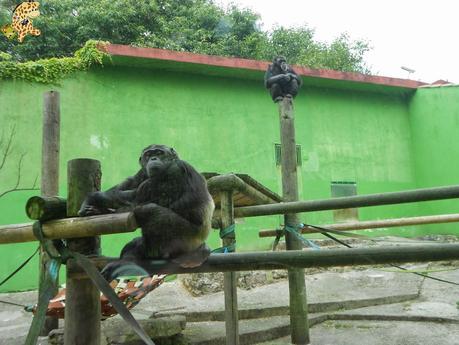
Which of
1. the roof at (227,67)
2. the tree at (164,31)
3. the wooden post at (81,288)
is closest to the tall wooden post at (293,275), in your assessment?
the wooden post at (81,288)

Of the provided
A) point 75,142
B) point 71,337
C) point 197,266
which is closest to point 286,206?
point 197,266

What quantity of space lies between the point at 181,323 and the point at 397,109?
901cm

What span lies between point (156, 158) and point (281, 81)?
88.2 inches

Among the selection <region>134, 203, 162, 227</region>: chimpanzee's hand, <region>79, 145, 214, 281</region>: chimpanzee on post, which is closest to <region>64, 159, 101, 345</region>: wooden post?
<region>79, 145, 214, 281</region>: chimpanzee on post

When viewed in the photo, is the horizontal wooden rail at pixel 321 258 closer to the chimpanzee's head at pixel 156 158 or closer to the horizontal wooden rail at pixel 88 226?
the horizontal wooden rail at pixel 88 226

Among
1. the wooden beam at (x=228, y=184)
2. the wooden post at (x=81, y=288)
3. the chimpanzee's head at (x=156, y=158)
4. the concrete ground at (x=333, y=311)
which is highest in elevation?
the chimpanzee's head at (x=156, y=158)

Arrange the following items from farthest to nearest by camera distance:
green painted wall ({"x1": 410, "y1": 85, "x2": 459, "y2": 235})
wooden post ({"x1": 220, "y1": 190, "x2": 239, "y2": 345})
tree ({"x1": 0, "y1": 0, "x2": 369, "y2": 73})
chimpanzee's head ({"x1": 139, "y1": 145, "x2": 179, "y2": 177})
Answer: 1. tree ({"x1": 0, "y1": 0, "x2": 369, "y2": 73})
2. green painted wall ({"x1": 410, "y1": 85, "x2": 459, "y2": 235})
3. wooden post ({"x1": 220, "y1": 190, "x2": 239, "y2": 345})
4. chimpanzee's head ({"x1": 139, "y1": 145, "x2": 179, "y2": 177})

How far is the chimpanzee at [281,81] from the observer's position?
455 centimetres

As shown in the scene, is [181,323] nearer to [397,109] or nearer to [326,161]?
[326,161]

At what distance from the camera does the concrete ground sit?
4.62 m

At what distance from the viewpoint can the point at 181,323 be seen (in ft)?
13.7

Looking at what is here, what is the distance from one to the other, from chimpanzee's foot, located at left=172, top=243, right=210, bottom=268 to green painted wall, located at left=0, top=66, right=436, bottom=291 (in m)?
5.67

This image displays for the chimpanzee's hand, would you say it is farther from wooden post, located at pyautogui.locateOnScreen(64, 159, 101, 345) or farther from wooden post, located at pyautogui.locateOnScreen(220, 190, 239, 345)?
wooden post, located at pyautogui.locateOnScreen(220, 190, 239, 345)

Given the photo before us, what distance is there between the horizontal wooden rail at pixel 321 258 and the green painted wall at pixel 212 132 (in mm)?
5814
